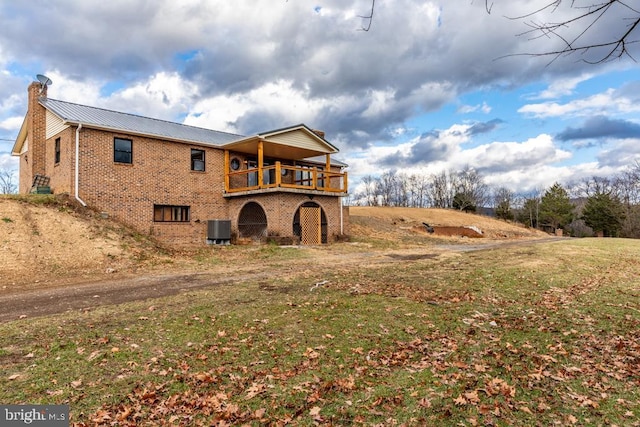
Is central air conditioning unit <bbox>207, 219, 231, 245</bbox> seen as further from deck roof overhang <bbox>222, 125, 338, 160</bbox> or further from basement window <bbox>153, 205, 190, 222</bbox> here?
deck roof overhang <bbox>222, 125, 338, 160</bbox>

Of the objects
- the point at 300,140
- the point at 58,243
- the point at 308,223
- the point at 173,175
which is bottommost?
the point at 58,243

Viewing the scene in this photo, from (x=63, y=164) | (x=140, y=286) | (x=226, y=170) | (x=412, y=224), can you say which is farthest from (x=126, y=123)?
(x=412, y=224)

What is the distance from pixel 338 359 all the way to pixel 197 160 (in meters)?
16.9

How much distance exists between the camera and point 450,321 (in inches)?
255

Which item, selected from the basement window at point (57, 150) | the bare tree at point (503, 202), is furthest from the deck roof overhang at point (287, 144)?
the bare tree at point (503, 202)

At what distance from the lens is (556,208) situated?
5275 centimetres

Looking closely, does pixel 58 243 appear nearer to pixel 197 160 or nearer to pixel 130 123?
pixel 130 123

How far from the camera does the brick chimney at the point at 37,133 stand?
739 inches

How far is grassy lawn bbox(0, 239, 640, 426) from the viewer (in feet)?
12.2

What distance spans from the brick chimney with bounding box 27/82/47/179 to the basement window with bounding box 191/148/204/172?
695 cm

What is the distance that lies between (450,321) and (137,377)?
476 cm

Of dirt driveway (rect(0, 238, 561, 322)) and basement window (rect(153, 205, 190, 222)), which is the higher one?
basement window (rect(153, 205, 190, 222))

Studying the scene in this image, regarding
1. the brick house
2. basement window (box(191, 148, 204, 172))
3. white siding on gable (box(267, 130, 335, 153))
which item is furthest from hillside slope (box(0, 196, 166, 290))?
white siding on gable (box(267, 130, 335, 153))

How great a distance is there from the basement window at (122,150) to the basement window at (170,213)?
247 centimetres
